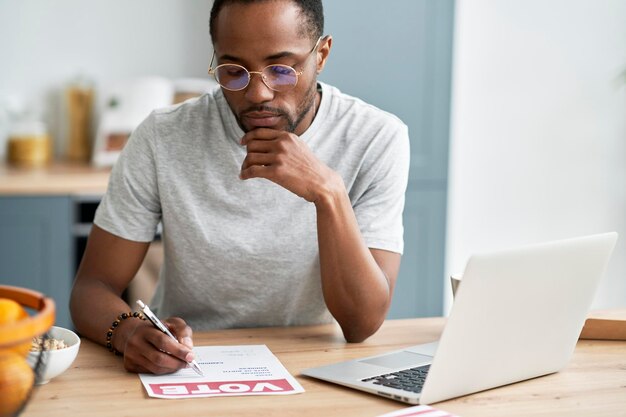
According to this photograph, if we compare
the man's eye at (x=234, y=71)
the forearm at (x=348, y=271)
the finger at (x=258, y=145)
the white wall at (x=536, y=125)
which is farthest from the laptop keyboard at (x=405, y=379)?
the white wall at (x=536, y=125)

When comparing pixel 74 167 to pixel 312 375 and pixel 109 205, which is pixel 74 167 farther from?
pixel 312 375

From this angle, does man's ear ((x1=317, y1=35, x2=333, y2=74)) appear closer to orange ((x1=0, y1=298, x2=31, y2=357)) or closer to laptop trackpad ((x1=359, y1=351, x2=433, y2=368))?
laptop trackpad ((x1=359, y1=351, x2=433, y2=368))

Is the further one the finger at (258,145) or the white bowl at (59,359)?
the finger at (258,145)

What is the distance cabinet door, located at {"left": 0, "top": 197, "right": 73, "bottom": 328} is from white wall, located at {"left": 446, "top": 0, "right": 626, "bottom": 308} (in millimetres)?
1348

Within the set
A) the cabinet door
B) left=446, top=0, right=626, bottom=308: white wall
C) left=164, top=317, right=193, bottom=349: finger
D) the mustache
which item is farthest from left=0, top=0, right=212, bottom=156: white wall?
left=164, top=317, right=193, bottom=349: finger

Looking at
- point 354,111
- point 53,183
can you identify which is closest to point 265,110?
point 354,111

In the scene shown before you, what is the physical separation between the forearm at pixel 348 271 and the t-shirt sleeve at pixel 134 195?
364 mm

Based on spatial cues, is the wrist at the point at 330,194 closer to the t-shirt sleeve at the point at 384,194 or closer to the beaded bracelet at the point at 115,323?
the t-shirt sleeve at the point at 384,194

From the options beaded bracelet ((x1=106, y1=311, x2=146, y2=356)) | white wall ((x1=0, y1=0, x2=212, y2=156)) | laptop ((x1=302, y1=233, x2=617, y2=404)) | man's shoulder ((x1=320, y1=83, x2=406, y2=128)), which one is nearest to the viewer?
laptop ((x1=302, y1=233, x2=617, y2=404))

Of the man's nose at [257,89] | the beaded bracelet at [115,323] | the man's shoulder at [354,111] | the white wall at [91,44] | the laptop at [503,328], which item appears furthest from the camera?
the white wall at [91,44]

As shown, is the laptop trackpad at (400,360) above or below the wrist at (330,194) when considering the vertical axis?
below

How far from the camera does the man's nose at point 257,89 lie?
1653 millimetres

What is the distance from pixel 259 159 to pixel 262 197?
199 millimetres

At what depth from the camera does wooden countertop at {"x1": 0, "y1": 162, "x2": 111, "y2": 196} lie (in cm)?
310
